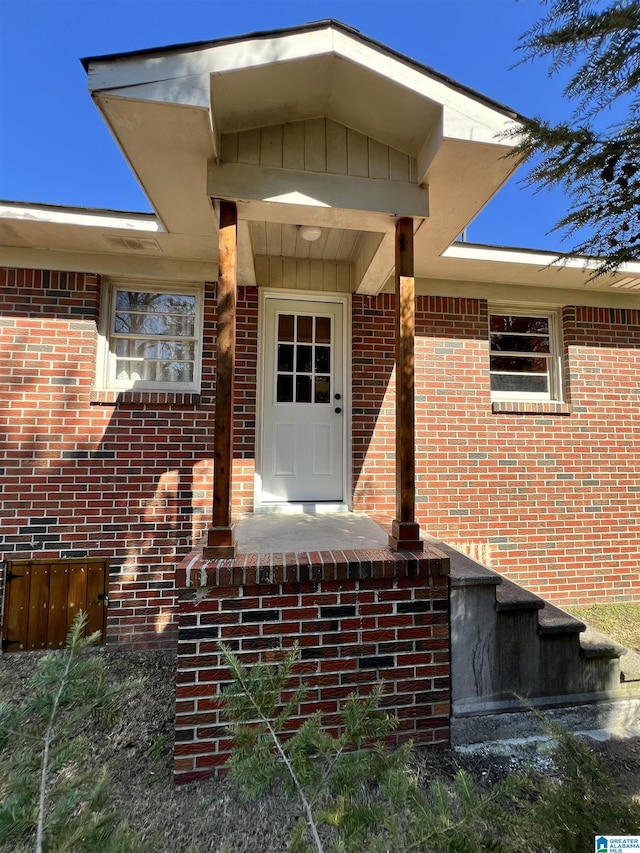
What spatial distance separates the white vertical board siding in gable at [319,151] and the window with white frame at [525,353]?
2.27 meters

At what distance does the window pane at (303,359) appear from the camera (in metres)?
3.89

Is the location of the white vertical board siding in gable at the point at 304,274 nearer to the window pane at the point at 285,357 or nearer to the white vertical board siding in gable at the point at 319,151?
the window pane at the point at 285,357

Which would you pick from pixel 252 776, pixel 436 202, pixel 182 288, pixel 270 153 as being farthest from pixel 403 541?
pixel 182 288

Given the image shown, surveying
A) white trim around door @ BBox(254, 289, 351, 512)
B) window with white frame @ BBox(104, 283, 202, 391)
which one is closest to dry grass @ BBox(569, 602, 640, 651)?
white trim around door @ BBox(254, 289, 351, 512)

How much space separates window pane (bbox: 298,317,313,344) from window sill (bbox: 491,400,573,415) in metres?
2.01

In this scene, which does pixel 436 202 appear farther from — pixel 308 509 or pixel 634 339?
pixel 634 339

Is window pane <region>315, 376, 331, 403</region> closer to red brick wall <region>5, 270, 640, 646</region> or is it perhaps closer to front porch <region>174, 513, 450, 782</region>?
red brick wall <region>5, 270, 640, 646</region>

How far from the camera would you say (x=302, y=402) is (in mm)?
3869

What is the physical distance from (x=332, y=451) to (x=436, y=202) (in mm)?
2213

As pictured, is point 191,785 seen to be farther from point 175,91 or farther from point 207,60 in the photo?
point 207,60

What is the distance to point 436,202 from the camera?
2730mm

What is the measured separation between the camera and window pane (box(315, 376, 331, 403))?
391 cm

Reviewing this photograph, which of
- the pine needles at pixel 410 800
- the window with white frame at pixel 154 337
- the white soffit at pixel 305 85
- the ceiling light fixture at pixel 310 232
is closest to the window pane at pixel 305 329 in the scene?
the ceiling light fixture at pixel 310 232

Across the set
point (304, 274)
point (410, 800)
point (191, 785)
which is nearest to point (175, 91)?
point (304, 274)
